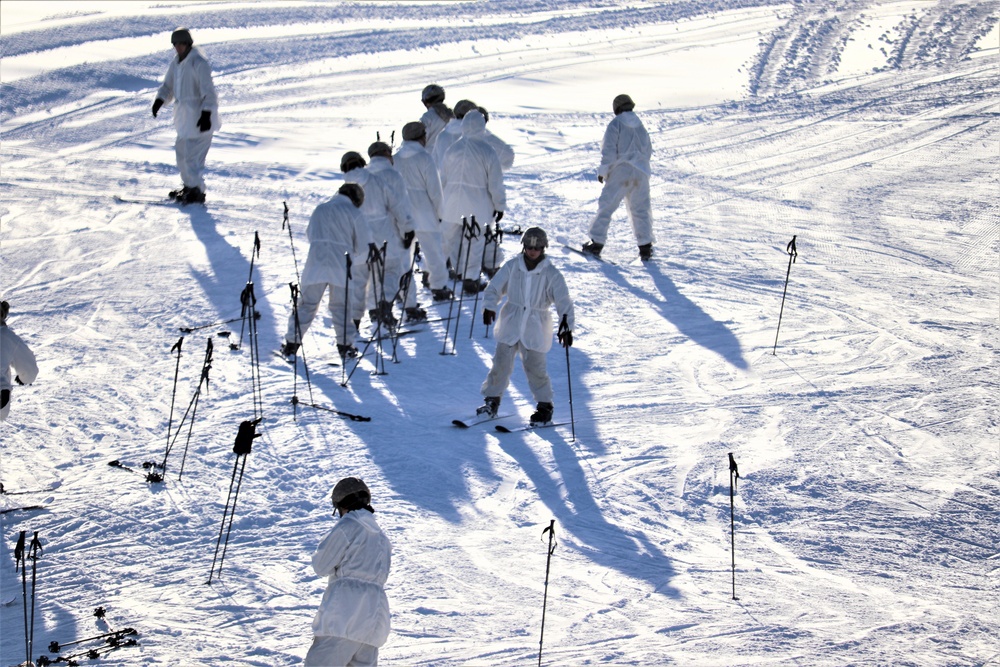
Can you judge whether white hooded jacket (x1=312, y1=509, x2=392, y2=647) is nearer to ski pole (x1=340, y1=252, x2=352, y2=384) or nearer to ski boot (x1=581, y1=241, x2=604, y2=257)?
ski pole (x1=340, y1=252, x2=352, y2=384)

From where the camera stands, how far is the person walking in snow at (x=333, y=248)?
10.6 metres

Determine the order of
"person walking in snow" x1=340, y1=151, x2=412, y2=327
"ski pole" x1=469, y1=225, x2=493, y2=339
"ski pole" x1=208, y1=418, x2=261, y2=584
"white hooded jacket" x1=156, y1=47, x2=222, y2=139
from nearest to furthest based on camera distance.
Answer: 1. "ski pole" x1=208, y1=418, x2=261, y2=584
2. "person walking in snow" x1=340, y1=151, x2=412, y2=327
3. "ski pole" x1=469, y1=225, x2=493, y2=339
4. "white hooded jacket" x1=156, y1=47, x2=222, y2=139

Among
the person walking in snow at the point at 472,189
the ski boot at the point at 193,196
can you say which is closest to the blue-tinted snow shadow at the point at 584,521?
the person walking in snow at the point at 472,189

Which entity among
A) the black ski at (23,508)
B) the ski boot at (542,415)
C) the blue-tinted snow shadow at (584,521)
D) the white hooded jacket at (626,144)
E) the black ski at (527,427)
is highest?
the white hooded jacket at (626,144)

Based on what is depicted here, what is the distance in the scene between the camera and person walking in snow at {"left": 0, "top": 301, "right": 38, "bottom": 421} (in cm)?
821

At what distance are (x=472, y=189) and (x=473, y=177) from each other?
116mm

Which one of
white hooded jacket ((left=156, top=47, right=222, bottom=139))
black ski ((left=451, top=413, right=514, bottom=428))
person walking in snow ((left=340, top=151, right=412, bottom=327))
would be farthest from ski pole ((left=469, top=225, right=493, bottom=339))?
white hooded jacket ((left=156, top=47, right=222, bottom=139))

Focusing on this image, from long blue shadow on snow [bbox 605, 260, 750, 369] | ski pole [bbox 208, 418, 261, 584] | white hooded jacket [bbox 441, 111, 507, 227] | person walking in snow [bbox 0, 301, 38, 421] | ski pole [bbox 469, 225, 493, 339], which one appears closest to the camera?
ski pole [bbox 208, 418, 261, 584]

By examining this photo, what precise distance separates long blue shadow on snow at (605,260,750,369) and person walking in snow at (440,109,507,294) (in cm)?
151

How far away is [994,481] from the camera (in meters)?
8.91

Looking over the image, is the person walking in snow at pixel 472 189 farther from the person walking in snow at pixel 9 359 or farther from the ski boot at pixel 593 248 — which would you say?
the person walking in snow at pixel 9 359

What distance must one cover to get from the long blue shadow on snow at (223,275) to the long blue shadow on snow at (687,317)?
142 inches

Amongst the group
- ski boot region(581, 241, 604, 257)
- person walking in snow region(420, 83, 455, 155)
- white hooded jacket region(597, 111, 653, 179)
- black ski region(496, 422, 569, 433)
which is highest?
person walking in snow region(420, 83, 455, 155)

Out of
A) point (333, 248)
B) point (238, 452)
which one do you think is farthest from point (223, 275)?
point (238, 452)
